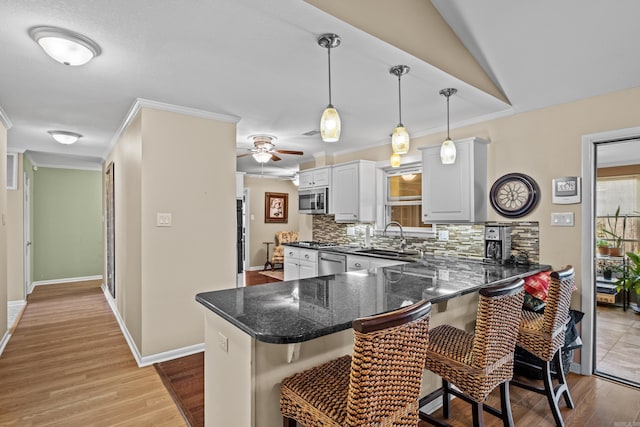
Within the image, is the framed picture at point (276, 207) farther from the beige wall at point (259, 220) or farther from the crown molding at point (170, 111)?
the crown molding at point (170, 111)

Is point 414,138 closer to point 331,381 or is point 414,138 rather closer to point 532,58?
point 532,58

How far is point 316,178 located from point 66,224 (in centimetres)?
505

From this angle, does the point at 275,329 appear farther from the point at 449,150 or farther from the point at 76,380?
the point at 76,380

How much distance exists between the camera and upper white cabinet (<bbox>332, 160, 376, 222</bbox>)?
4.54 m

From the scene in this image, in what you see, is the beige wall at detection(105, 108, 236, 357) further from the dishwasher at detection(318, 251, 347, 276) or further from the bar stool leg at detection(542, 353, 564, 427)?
the bar stool leg at detection(542, 353, 564, 427)

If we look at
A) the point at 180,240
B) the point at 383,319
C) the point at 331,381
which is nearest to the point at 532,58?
the point at 383,319

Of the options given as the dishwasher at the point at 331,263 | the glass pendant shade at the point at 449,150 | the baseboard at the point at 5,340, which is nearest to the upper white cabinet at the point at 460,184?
the glass pendant shade at the point at 449,150

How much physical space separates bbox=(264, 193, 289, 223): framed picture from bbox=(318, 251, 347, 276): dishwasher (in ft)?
13.5

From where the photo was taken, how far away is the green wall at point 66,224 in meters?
6.28

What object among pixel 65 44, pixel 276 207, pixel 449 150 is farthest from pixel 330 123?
pixel 276 207

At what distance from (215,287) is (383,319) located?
2667mm

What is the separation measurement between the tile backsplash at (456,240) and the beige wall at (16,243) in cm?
455

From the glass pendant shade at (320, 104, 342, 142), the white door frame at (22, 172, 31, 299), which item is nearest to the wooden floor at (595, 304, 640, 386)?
the glass pendant shade at (320, 104, 342, 142)

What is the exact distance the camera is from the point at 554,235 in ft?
9.69
